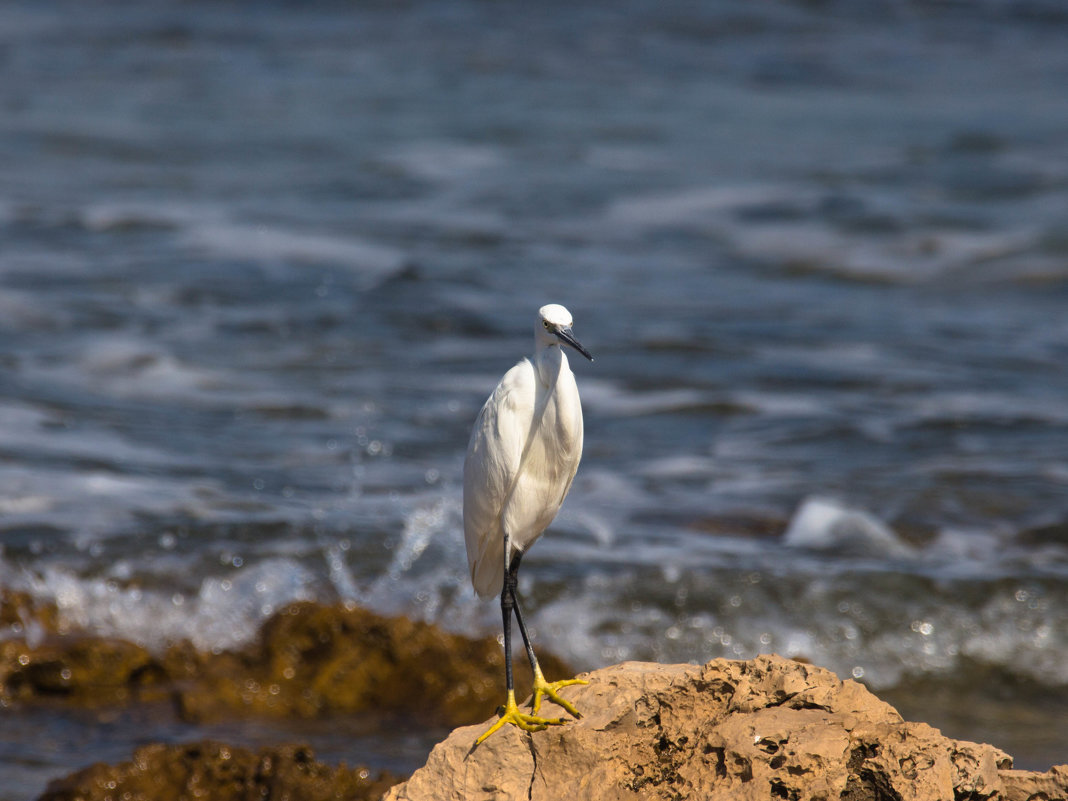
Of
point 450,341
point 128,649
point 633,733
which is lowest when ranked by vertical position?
point 450,341

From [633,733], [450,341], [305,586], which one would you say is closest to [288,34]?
[450,341]

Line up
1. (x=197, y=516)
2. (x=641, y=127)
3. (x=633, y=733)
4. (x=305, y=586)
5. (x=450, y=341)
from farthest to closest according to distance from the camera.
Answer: (x=641, y=127) < (x=450, y=341) < (x=197, y=516) < (x=305, y=586) < (x=633, y=733)

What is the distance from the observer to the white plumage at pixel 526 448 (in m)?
3.82

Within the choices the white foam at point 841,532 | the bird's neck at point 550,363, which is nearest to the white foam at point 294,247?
the white foam at point 841,532

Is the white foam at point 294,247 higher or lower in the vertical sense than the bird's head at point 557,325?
lower

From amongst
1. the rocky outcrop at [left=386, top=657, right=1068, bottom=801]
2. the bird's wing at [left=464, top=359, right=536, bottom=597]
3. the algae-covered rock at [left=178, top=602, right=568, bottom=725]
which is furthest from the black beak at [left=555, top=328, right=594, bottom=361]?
the algae-covered rock at [left=178, top=602, right=568, bottom=725]

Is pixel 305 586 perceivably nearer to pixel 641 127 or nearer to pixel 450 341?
Result: pixel 450 341

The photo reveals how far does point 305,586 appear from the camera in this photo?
20.9 ft

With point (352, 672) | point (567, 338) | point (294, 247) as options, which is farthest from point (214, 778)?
point (294, 247)

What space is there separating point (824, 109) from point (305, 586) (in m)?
15.6

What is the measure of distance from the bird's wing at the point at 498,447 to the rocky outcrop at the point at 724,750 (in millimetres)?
769

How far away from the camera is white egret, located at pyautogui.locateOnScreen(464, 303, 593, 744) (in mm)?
3811

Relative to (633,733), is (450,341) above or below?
below

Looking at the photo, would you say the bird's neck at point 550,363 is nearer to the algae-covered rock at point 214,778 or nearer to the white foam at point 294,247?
the algae-covered rock at point 214,778
